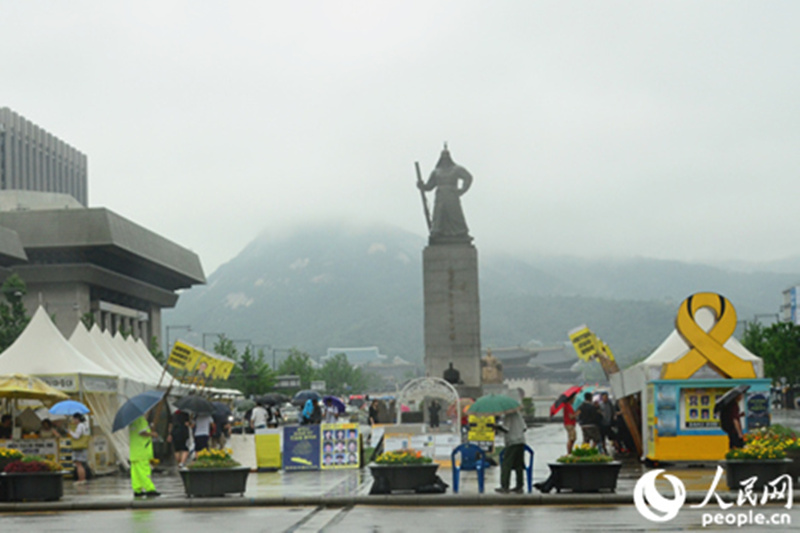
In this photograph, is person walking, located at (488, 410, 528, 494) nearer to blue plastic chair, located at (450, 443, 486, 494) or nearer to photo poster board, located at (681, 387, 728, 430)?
blue plastic chair, located at (450, 443, 486, 494)

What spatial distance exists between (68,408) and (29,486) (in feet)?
19.4

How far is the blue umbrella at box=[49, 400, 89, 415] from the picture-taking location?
27.9 metres

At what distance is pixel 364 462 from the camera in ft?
108

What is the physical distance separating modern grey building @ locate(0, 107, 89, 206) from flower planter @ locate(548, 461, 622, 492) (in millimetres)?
120866

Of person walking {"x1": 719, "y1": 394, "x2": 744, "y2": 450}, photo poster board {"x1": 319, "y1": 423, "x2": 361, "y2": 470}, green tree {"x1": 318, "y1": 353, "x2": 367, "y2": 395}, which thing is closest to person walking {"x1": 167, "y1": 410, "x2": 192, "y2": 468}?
photo poster board {"x1": 319, "y1": 423, "x2": 361, "y2": 470}

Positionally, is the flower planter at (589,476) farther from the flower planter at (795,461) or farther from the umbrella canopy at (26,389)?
the umbrella canopy at (26,389)

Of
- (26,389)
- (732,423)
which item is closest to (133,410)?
(26,389)

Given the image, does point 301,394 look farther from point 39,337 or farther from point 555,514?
point 555,514

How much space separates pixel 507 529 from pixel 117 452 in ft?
60.7

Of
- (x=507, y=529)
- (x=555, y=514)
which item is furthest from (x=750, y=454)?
(x=507, y=529)

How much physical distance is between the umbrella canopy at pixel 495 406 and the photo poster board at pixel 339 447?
7.95 meters

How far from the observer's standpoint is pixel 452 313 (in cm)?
6412

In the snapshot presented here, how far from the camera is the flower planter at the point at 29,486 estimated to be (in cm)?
2219

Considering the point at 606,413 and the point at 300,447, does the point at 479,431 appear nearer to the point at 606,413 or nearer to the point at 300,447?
the point at 606,413
